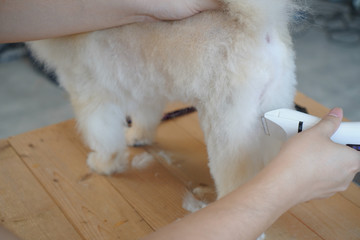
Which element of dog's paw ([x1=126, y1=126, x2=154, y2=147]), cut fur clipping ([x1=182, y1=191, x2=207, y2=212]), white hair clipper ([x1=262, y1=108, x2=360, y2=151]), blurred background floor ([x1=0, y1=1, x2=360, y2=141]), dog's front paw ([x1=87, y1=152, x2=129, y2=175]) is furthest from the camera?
blurred background floor ([x1=0, y1=1, x2=360, y2=141])

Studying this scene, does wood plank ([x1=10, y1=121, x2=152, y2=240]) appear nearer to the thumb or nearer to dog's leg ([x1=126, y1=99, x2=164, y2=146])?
dog's leg ([x1=126, y1=99, x2=164, y2=146])

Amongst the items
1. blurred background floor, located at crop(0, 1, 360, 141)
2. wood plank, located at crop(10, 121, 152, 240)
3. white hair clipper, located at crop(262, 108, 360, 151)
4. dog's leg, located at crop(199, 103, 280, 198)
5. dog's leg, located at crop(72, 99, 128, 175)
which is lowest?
blurred background floor, located at crop(0, 1, 360, 141)

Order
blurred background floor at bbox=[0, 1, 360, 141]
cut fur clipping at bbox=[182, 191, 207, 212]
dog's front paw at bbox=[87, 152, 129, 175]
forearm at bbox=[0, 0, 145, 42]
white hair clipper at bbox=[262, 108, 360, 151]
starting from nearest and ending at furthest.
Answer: white hair clipper at bbox=[262, 108, 360, 151] → forearm at bbox=[0, 0, 145, 42] → cut fur clipping at bbox=[182, 191, 207, 212] → dog's front paw at bbox=[87, 152, 129, 175] → blurred background floor at bbox=[0, 1, 360, 141]

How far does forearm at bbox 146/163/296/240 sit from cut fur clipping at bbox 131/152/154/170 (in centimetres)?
54

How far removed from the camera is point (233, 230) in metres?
0.47

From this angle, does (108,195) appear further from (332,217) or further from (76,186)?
(332,217)

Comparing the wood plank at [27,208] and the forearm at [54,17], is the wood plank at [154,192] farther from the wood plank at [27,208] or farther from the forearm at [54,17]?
the forearm at [54,17]

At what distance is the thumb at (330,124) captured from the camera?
0.56 metres

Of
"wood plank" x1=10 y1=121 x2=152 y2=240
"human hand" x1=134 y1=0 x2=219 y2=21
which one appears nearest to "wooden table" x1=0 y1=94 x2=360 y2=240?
"wood plank" x1=10 y1=121 x2=152 y2=240

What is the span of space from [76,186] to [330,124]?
2.02 feet

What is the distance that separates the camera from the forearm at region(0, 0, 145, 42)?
76cm

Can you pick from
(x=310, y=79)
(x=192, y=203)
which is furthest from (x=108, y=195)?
(x=310, y=79)

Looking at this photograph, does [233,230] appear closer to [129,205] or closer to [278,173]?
[278,173]

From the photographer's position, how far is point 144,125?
1.08 m
